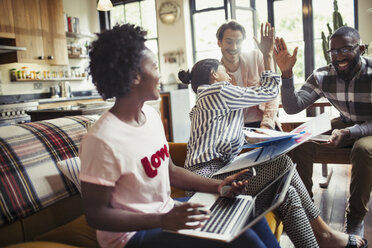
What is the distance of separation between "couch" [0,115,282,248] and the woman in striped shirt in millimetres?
110

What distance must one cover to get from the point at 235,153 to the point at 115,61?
0.86 metres

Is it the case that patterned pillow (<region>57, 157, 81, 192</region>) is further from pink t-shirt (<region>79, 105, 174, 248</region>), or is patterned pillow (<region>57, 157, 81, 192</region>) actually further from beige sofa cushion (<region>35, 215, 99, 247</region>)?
pink t-shirt (<region>79, 105, 174, 248</region>)

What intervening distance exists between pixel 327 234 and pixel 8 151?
1.35 m

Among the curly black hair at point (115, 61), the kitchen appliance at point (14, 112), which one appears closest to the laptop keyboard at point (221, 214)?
the curly black hair at point (115, 61)

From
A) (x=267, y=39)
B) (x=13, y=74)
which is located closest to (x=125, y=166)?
(x=267, y=39)

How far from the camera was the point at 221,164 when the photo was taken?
1548 millimetres

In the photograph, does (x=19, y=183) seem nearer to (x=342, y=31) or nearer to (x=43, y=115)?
(x=342, y=31)

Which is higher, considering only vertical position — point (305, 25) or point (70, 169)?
point (305, 25)

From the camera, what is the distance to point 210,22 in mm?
6445

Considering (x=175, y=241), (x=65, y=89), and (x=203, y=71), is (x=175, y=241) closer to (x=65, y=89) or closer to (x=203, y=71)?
(x=203, y=71)

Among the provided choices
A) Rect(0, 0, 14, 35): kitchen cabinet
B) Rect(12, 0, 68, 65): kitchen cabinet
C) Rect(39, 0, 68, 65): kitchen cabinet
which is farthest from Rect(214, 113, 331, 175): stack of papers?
Rect(39, 0, 68, 65): kitchen cabinet

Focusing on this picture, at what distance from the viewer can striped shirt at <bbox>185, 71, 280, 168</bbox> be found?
4.92 ft

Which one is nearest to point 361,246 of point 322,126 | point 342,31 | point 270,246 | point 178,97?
point 322,126

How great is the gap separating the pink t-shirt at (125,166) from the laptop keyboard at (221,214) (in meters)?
0.17
